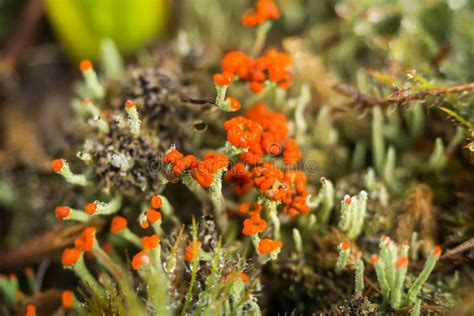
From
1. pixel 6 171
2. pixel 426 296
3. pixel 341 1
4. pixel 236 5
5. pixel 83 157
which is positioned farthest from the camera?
pixel 236 5

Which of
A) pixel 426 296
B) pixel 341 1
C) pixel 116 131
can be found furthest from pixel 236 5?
pixel 426 296

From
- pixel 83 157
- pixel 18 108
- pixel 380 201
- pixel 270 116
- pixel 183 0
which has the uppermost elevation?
pixel 183 0

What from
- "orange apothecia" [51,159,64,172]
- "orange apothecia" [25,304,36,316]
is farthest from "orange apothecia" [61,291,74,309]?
"orange apothecia" [51,159,64,172]

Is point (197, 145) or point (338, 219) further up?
point (197, 145)

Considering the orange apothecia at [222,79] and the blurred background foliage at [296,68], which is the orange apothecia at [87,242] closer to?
the blurred background foliage at [296,68]

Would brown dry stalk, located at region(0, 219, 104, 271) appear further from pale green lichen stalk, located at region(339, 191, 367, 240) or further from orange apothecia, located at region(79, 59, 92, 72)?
pale green lichen stalk, located at region(339, 191, 367, 240)

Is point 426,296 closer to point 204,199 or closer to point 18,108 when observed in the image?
point 204,199

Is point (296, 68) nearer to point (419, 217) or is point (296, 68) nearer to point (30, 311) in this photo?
point (419, 217)

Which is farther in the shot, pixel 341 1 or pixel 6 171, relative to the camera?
pixel 341 1

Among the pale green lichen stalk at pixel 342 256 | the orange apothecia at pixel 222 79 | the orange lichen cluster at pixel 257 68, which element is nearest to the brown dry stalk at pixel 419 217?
the pale green lichen stalk at pixel 342 256
